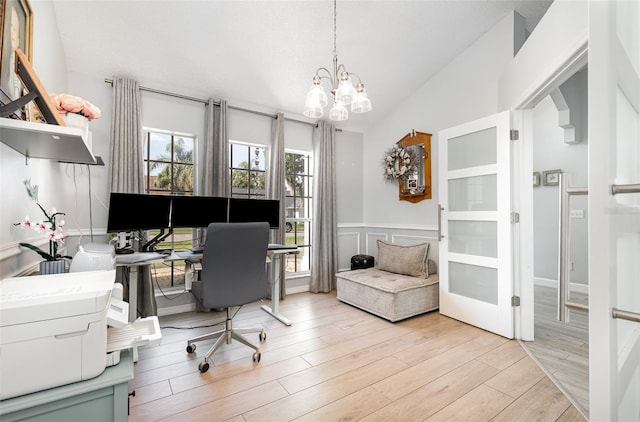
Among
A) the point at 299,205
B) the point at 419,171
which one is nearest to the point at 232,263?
the point at 299,205

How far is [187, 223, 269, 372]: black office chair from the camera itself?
2096 mm

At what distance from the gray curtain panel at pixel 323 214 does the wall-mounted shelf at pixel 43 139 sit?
289 centimetres

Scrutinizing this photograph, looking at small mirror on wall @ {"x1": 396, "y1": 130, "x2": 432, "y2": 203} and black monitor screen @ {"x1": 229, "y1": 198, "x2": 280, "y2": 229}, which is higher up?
small mirror on wall @ {"x1": 396, "y1": 130, "x2": 432, "y2": 203}

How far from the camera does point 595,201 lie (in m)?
0.71

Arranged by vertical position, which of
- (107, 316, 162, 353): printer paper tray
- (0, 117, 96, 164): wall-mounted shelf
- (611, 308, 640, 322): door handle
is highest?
(0, 117, 96, 164): wall-mounted shelf

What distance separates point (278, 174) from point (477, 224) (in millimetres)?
2465

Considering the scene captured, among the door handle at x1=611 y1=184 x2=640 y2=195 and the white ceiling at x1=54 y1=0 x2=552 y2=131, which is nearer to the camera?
the door handle at x1=611 y1=184 x2=640 y2=195

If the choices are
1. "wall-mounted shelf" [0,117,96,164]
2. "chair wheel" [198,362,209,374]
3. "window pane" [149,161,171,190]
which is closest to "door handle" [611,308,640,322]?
"wall-mounted shelf" [0,117,96,164]

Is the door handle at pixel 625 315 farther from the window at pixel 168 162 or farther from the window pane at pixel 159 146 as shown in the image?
the window pane at pixel 159 146

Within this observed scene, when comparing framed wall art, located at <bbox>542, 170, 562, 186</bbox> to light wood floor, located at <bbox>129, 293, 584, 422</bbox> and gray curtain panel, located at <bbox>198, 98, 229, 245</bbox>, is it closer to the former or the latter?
light wood floor, located at <bbox>129, 293, 584, 422</bbox>

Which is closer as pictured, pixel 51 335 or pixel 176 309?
pixel 51 335

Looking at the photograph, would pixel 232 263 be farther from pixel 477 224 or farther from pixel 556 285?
pixel 556 285

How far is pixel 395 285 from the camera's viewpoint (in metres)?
3.14

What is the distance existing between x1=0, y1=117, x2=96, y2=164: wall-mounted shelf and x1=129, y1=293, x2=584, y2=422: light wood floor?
1.52m
